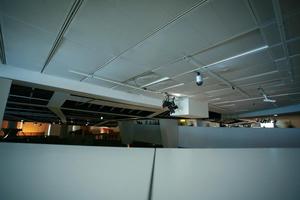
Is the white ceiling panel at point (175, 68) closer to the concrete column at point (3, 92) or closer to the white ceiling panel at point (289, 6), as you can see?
the white ceiling panel at point (289, 6)

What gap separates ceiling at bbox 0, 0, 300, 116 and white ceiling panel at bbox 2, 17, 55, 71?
0.6 inches

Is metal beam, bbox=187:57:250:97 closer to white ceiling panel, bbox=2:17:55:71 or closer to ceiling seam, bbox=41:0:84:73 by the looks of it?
ceiling seam, bbox=41:0:84:73

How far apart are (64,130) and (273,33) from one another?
20106 mm

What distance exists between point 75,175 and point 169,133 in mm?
7114

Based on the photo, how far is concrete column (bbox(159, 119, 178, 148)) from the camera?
8.22 meters

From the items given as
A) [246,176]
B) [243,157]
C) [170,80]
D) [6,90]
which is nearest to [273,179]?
[246,176]

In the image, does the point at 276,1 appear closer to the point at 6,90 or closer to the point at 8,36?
the point at 8,36

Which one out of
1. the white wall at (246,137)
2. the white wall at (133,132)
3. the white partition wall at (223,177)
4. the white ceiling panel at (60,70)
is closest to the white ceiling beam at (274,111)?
the white wall at (246,137)

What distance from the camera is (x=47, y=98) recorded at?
550cm

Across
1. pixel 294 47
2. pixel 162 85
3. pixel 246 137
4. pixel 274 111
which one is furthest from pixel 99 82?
pixel 274 111

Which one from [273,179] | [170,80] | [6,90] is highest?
[170,80]

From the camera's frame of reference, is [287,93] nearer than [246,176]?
No

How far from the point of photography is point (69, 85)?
166 inches

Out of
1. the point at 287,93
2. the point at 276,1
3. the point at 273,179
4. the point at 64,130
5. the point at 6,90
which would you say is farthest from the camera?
the point at 64,130
